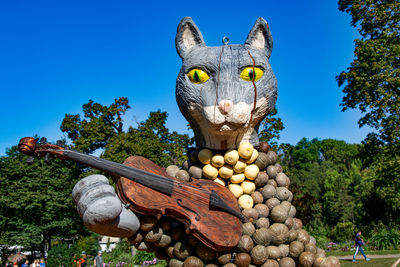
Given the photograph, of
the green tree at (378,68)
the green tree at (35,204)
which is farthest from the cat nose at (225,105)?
the green tree at (35,204)

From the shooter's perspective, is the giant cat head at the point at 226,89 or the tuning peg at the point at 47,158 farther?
the giant cat head at the point at 226,89

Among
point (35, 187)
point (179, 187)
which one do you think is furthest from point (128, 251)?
point (179, 187)

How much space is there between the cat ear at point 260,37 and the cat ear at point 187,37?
63 cm

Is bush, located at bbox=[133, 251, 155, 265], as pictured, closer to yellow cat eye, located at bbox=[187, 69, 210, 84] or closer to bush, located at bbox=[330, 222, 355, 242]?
bush, located at bbox=[330, 222, 355, 242]

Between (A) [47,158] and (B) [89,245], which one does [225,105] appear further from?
(B) [89,245]

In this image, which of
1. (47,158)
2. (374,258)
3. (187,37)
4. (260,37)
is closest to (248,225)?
(47,158)

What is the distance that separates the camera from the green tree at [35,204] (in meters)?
15.0

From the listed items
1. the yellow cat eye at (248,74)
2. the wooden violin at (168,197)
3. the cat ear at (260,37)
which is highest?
the cat ear at (260,37)

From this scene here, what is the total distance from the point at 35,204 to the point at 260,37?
1402cm

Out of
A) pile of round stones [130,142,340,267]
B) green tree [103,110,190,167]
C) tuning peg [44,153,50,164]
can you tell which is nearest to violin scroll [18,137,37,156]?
tuning peg [44,153,50,164]

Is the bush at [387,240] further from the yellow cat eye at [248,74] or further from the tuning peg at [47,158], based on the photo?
the tuning peg at [47,158]

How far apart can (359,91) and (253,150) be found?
10439mm

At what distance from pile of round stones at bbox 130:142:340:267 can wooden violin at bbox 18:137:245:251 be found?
9.6 inches

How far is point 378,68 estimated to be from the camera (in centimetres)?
1178
